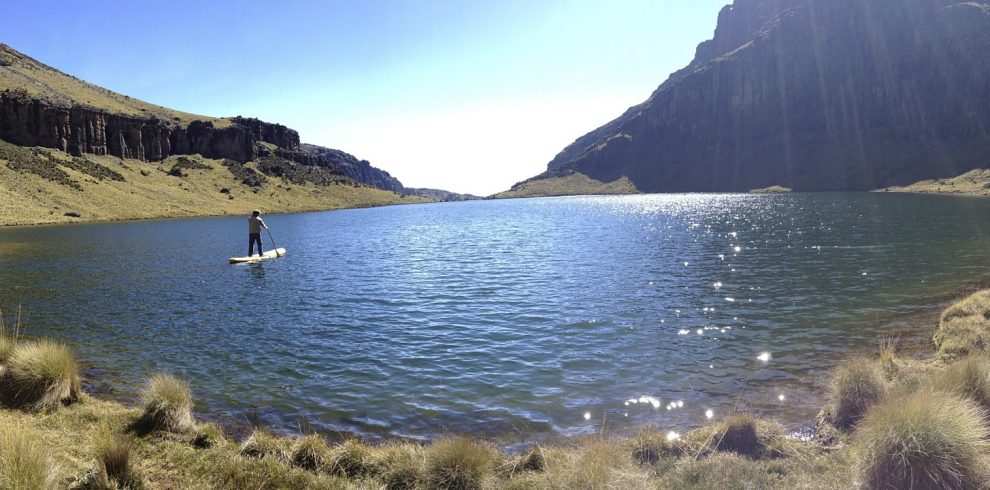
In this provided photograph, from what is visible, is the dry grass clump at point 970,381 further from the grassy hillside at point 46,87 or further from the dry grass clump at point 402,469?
the grassy hillside at point 46,87

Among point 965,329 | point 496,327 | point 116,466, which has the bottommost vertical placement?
point 496,327

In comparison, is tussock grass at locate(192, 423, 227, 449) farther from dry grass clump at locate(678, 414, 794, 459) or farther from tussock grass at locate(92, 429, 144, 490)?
dry grass clump at locate(678, 414, 794, 459)

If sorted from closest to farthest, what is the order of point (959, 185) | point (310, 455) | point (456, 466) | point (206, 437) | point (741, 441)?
point (456, 466)
point (310, 455)
point (741, 441)
point (206, 437)
point (959, 185)

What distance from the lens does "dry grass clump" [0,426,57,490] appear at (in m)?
5.38

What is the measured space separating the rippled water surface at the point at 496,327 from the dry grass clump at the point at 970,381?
2.51 m

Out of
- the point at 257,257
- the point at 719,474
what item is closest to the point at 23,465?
the point at 719,474

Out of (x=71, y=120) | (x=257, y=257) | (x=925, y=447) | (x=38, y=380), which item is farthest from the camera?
(x=71, y=120)

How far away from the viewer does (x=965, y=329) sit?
46.2ft

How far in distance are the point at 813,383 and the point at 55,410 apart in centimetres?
1660

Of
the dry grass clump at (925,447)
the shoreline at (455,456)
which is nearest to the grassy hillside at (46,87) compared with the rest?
the shoreline at (455,456)

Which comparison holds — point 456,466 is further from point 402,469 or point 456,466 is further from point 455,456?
point 402,469

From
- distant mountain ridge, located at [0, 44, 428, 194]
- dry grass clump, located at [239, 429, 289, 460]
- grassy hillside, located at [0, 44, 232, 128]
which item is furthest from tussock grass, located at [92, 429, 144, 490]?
grassy hillside, located at [0, 44, 232, 128]

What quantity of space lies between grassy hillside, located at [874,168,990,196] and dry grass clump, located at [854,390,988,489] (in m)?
146

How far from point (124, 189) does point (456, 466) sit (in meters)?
156
